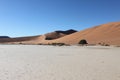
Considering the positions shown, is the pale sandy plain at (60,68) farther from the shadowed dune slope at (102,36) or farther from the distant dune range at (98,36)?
the shadowed dune slope at (102,36)

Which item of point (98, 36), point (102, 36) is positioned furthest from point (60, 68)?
point (98, 36)

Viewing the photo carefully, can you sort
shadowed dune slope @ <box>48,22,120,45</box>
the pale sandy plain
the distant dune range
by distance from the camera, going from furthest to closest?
the distant dune range → shadowed dune slope @ <box>48,22,120,45</box> → the pale sandy plain

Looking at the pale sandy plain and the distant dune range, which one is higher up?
the distant dune range

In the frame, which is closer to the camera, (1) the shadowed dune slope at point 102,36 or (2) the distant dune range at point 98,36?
(1) the shadowed dune slope at point 102,36

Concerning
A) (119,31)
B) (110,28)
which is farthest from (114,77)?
(110,28)

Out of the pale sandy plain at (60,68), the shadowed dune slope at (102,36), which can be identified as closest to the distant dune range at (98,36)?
the shadowed dune slope at (102,36)

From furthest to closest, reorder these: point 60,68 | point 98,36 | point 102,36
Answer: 1. point 98,36
2. point 102,36
3. point 60,68

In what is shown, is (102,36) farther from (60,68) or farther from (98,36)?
(60,68)

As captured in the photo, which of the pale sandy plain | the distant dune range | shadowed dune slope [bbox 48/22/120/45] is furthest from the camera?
the distant dune range

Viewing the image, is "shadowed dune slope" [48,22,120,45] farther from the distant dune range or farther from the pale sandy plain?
the pale sandy plain

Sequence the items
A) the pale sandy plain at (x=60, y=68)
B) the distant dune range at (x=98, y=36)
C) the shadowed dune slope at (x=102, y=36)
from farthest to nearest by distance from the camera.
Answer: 1. the distant dune range at (x=98, y=36)
2. the shadowed dune slope at (x=102, y=36)
3. the pale sandy plain at (x=60, y=68)

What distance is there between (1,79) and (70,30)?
130 metres

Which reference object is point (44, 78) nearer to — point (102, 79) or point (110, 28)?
point (102, 79)

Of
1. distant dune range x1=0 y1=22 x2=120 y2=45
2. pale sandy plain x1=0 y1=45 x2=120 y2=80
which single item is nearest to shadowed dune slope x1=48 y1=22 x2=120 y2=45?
distant dune range x1=0 y1=22 x2=120 y2=45
